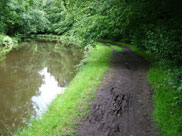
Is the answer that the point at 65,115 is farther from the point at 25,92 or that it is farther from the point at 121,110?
the point at 25,92

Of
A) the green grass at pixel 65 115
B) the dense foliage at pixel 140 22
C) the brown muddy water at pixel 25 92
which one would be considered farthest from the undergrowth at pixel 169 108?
the brown muddy water at pixel 25 92

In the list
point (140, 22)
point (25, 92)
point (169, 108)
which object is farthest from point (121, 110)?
point (140, 22)

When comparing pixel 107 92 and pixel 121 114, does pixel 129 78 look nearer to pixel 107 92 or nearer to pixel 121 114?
pixel 107 92

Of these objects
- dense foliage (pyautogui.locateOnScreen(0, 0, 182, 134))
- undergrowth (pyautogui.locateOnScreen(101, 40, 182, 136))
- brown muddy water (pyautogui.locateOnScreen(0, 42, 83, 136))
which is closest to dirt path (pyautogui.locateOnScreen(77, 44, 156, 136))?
undergrowth (pyautogui.locateOnScreen(101, 40, 182, 136))

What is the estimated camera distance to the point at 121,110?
583 cm

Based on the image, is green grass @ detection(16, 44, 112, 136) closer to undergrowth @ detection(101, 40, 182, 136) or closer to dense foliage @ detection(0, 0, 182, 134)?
undergrowth @ detection(101, 40, 182, 136)

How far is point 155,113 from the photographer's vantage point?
543 cm

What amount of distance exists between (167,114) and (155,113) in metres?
0.37

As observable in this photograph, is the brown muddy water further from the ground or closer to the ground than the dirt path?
closer to the ground

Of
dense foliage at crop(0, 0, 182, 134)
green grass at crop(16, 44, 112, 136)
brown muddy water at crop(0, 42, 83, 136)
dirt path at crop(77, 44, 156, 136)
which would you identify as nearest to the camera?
dirt path at crop(77, 44, 156, 136)

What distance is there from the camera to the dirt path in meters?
4.67

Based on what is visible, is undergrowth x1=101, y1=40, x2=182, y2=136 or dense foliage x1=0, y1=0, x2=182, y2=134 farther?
dense foliage x1=0, y1=0, x2=182, y2=134

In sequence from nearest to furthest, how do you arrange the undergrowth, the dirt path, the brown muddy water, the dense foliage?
the undergrowth
the dirt path
the brown muddy water
the dense foliage

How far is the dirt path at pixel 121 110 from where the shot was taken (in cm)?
467
